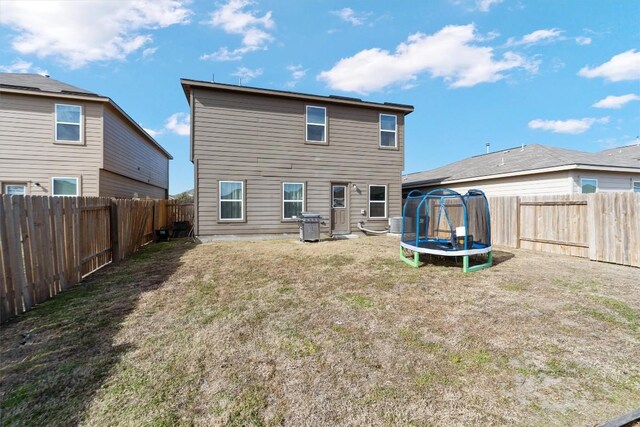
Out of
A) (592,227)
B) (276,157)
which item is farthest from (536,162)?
(276,157)

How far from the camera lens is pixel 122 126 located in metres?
13.6

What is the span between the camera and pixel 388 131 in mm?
13117

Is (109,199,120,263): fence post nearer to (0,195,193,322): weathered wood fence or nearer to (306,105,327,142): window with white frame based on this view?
(0,195,193,322): weathered wood fence

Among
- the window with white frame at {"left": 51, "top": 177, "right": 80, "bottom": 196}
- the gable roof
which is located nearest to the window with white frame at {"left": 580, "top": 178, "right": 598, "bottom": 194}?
the gable roof

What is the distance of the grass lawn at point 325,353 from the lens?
6.99 ft

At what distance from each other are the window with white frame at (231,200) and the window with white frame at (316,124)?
359 centimetres

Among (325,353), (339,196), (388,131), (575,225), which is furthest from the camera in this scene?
(388,131)

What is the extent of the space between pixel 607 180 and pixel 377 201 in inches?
354

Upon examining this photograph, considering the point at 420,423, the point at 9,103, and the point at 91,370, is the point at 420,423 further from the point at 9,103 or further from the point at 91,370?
the point at 9,103

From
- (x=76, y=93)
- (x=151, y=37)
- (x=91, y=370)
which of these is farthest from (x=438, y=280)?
(x=76, y=93)

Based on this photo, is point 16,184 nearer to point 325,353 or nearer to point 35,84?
point 35,84

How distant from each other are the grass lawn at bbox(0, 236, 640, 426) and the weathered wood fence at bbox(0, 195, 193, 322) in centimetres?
31

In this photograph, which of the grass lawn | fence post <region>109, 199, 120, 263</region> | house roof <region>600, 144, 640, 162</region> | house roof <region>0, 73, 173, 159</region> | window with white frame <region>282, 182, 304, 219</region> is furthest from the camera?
house roof <region>600, 144, 640, 162</region>

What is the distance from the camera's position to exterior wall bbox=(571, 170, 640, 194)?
10.7 meters
